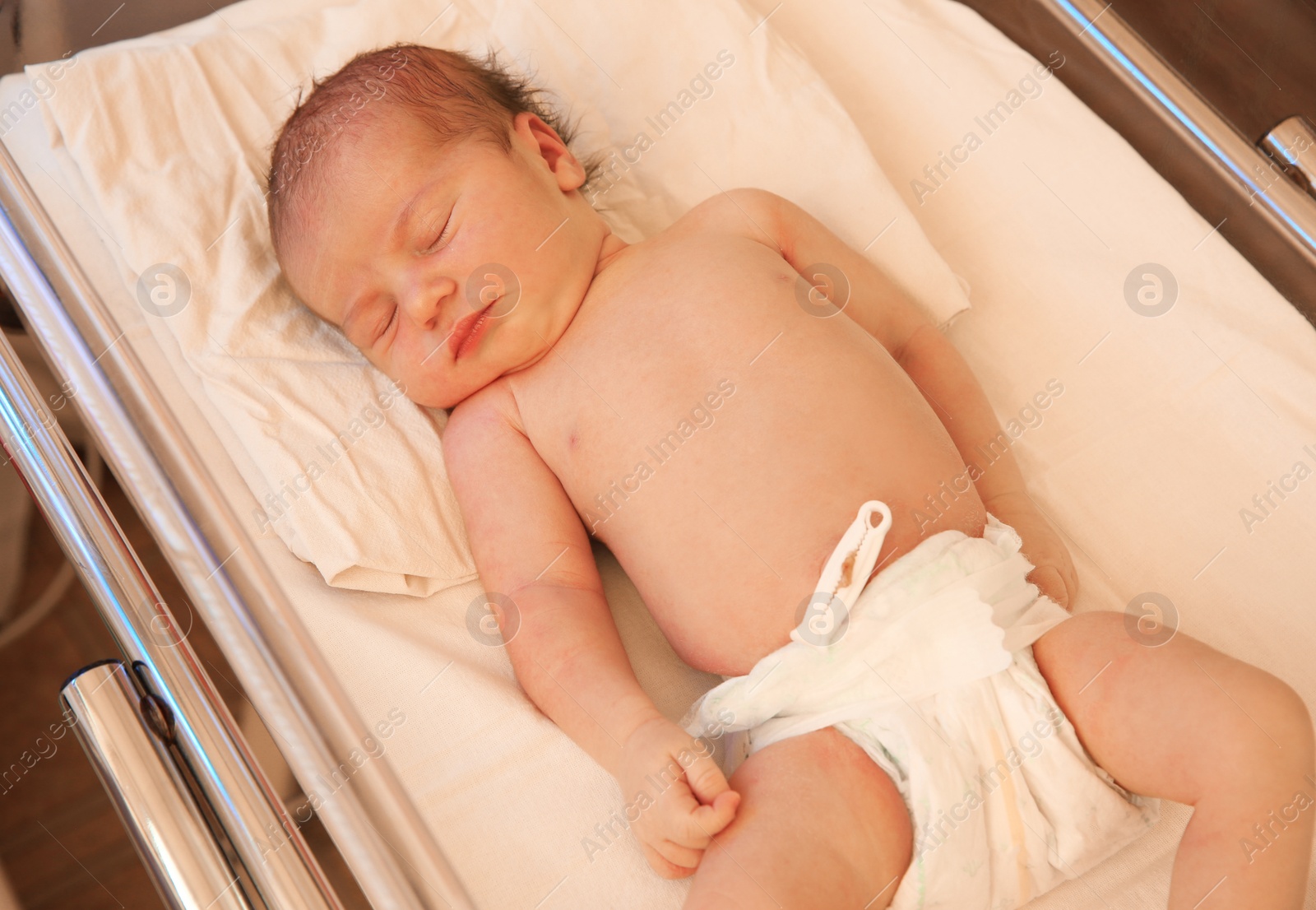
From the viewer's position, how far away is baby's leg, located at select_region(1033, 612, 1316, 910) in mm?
832

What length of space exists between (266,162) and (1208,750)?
4.51 feet

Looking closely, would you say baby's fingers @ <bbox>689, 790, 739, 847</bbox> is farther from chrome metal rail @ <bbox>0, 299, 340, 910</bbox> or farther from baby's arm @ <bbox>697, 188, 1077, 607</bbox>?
baby's arm @ <bbox>697, 188, 1077, 607</bbox>

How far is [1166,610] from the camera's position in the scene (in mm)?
1191

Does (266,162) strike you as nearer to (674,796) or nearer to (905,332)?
(905,332)

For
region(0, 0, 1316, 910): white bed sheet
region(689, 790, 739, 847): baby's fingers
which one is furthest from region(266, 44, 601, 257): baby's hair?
region(689, 790, 739, 847): baby's fingers

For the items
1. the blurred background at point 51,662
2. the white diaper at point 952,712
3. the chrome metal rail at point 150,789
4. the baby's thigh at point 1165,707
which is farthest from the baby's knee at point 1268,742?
the blurred background at point 51,662

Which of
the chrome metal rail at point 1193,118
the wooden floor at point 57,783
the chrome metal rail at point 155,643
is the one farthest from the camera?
the wooden floor at point 57,783

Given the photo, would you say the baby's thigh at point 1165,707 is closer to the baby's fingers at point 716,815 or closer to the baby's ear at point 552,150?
the baby's fingers at point 716,815

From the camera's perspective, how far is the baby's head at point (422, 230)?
46.4 inches

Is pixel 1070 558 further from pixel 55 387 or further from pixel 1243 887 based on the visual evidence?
pixel 55 387

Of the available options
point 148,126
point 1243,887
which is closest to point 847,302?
point 1243,887

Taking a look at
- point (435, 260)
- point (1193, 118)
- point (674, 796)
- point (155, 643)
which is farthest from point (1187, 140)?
point (155, 643)

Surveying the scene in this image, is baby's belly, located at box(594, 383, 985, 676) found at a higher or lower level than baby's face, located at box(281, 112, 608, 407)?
lower

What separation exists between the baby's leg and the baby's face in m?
0.72
